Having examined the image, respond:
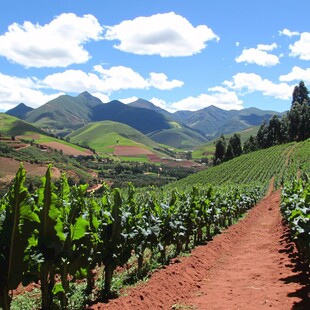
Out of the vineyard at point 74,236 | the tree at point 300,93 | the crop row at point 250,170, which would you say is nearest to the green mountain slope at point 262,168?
the crop row at point 250,170

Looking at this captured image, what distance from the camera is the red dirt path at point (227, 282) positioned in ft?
30.3

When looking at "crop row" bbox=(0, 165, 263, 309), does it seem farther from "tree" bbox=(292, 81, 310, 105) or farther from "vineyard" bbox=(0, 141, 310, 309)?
"tree" bbox=(292, 81, 310, 105)

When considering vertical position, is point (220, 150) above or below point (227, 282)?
above

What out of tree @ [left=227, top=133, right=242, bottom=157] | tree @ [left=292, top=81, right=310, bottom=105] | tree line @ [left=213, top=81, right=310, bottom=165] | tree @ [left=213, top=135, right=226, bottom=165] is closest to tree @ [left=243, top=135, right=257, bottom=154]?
tree line @ [left=213, top=81, right=310, bottom=165]

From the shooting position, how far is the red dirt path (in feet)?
30.3

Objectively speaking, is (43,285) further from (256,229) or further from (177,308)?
(256,229)

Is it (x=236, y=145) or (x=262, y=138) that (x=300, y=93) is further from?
(x=236, y=145)

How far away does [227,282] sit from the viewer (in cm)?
1184

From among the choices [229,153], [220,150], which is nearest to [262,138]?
[229,153]

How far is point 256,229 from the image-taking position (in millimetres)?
25703

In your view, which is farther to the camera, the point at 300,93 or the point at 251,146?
the point at 300,93

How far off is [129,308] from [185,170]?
179646 millimetres

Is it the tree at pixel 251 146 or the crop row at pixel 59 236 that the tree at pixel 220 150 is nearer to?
the tree at pixel 251 146

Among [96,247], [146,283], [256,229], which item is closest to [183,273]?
[146,283]
